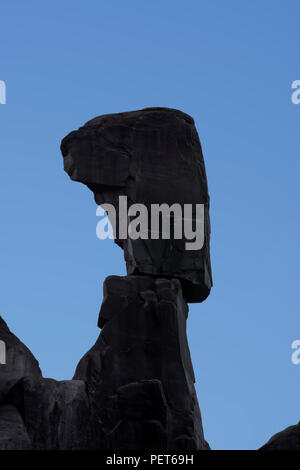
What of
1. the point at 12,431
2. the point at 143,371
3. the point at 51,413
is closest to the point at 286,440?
the point at 143,371

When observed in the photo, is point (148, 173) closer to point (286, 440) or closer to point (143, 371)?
point (143, 371)

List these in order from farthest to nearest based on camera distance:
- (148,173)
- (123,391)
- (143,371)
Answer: (148,173), (143,371), (123,391)

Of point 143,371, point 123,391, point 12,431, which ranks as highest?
point 143,371

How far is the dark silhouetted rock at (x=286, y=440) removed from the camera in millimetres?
27453

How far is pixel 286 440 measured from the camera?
90.4 feet

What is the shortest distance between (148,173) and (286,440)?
5555 millimetres

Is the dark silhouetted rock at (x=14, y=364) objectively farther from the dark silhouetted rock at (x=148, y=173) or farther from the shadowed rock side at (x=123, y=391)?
the dark silhouetted rock at (x=148, y=173)

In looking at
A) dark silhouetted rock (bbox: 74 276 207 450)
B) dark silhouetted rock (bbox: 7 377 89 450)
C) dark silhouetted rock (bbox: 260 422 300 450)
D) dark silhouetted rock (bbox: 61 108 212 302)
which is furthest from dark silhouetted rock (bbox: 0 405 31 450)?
dark silhouetted rock (bbox: 260 422 300 450)

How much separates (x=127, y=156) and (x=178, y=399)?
4.57 metres

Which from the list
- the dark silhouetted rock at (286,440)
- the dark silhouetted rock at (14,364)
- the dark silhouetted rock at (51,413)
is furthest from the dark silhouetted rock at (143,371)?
the dark silhouetted rock at (286,440)

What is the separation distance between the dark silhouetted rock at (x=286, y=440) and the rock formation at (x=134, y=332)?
1341 millimetres
